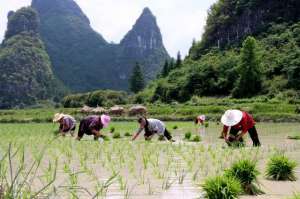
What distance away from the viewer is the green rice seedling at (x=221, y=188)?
5785mm

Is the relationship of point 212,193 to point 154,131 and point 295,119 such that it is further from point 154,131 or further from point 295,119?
point 295,119

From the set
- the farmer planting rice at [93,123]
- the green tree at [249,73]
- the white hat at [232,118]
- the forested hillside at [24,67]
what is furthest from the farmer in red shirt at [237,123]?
the forested hillside at [24,67]

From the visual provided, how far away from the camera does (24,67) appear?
144 metres

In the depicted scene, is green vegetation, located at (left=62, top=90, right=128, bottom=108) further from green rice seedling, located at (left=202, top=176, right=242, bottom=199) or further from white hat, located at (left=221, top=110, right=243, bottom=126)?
green rice seedling, located at (left=202, top=176, right=242, bottom=199)

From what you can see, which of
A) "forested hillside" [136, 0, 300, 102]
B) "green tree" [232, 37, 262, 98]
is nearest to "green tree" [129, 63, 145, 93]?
"forested hillside" [136, 0, 300, 102]

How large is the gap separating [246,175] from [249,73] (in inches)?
2191

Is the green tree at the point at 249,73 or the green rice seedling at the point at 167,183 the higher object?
the green tree at the point at 249,73

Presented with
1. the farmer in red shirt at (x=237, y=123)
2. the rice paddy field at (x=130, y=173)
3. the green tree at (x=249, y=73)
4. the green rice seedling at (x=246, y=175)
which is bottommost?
the rice paddy field at (x=130, y=173)

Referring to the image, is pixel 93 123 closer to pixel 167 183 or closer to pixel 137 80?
pixel 167 183

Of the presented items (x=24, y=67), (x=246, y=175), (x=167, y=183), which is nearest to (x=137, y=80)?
(x=24, y=67)

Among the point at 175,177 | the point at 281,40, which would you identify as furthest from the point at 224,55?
the point at 175,177

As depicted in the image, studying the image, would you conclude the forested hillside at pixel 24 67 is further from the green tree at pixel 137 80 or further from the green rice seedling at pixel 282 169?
the green rice seedling at pixel 282 169

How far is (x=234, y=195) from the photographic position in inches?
231

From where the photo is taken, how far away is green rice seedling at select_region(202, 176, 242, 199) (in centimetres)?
579
